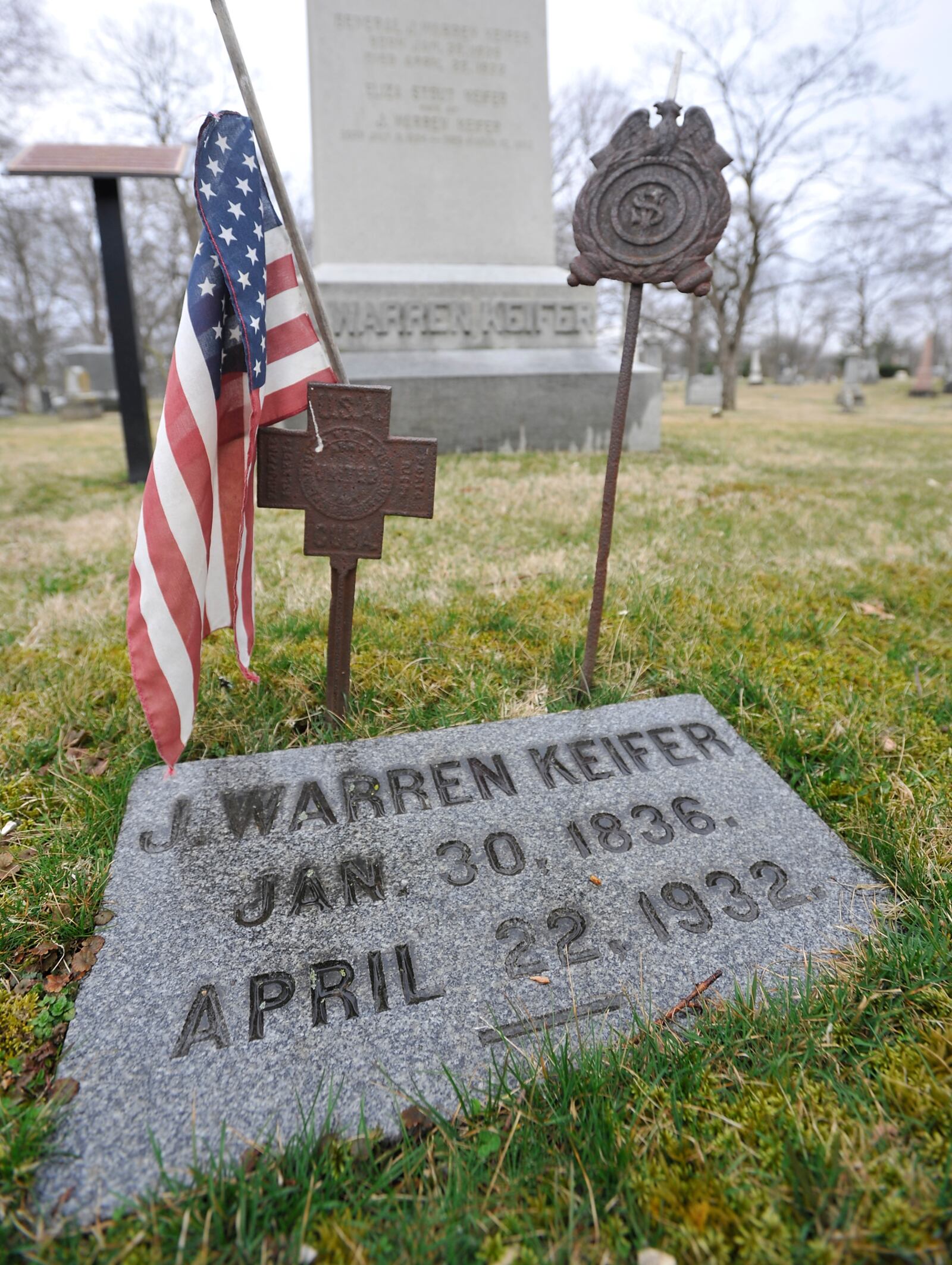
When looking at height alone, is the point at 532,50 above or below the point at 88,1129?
above

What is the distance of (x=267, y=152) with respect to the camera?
193 cm

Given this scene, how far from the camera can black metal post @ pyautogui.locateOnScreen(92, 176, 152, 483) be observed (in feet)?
21.1

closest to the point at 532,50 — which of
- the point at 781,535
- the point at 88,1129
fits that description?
the point at 781,535

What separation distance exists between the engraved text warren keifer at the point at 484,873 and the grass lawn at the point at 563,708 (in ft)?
0.74

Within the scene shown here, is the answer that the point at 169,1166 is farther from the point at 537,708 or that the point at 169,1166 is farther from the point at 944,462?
the point at 944,462

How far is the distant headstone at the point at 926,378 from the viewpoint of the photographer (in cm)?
2748

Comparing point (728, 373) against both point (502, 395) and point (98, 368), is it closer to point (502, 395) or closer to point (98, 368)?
point (502, 395)

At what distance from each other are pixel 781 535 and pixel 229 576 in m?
3.82

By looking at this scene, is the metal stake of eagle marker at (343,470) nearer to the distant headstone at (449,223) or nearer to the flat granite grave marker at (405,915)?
the flat granite grave marker at (405,915)

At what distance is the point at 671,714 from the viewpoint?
2441 millimetres

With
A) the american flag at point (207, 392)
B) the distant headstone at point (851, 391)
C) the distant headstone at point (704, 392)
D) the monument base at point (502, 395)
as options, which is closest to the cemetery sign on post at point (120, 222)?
the monument base at point (502, 395)

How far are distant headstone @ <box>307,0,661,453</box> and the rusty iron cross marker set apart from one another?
508cm

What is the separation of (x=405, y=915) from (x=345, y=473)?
1247 mm

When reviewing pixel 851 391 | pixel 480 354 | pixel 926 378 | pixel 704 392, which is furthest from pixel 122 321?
pixel 926 378
